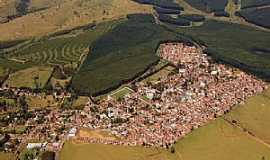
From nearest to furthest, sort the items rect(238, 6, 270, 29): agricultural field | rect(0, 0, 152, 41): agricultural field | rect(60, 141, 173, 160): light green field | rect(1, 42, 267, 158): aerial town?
1. rect(60, 141, 173, 160): light green field
2. rect(1, 42, 267, 158): aerial town
3. rect(238, 6, 270, 29): agricultural field
4. rect(0, 0, 152, 41): agricultural field

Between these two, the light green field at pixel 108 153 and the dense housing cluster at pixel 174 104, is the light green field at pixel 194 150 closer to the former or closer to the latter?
the light green field at pixel 108 153

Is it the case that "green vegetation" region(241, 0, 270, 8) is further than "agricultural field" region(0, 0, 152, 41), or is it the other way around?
"green vegetation" region(241, 0, 270, 8)

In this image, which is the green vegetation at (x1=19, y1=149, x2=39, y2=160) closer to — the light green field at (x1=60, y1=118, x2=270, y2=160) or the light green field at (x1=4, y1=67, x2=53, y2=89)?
the light green field at (x1=60, y1=118, x2=270, y2=160)

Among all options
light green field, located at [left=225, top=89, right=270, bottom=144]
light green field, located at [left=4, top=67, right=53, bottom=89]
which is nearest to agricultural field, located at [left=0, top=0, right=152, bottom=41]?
light green field, located at [left=4, top=67, right=53, bottom=89]

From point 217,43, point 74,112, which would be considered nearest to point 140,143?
point 74,112

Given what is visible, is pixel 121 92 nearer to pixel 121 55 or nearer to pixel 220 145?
pixel 121 55

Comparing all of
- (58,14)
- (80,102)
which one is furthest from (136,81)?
(58,14)

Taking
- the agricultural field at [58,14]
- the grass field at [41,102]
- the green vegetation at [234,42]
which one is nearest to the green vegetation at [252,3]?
the green vegetation at [234,42]
